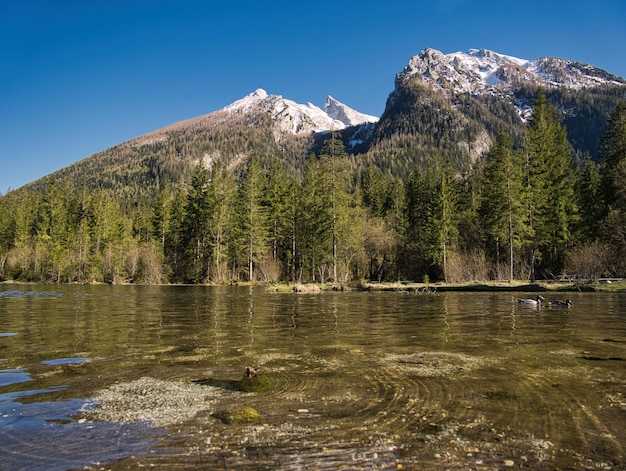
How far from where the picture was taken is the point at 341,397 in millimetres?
6137

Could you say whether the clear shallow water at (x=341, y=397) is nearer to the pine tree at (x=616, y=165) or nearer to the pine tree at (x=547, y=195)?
the pine tree at (x=547, y=195)

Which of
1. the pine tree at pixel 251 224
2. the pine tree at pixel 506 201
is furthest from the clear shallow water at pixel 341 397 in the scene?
the pine tree at pixel 251 224

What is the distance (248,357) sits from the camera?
9250 mm

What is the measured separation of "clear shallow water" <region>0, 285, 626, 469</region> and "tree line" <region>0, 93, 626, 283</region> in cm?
3299

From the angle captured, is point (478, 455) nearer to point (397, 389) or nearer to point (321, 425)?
point (321, 425)

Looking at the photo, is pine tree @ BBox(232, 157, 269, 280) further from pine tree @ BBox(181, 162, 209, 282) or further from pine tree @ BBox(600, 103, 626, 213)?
pine tree @ BBox(600, 103, 626, 213)

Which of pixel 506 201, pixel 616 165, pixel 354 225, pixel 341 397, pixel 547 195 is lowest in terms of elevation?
pixel 341 397

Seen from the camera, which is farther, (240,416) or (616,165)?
(616,165)

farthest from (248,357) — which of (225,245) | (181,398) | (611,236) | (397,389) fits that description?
(225,245)

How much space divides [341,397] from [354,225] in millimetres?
40945

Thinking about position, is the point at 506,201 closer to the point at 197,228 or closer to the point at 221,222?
the point at 221,222

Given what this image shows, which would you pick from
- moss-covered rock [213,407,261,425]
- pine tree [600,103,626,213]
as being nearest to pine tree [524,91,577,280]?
pine tree [600,103,626,213]

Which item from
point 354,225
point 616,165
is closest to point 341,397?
point 354,225

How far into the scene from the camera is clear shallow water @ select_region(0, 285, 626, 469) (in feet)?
13.7
